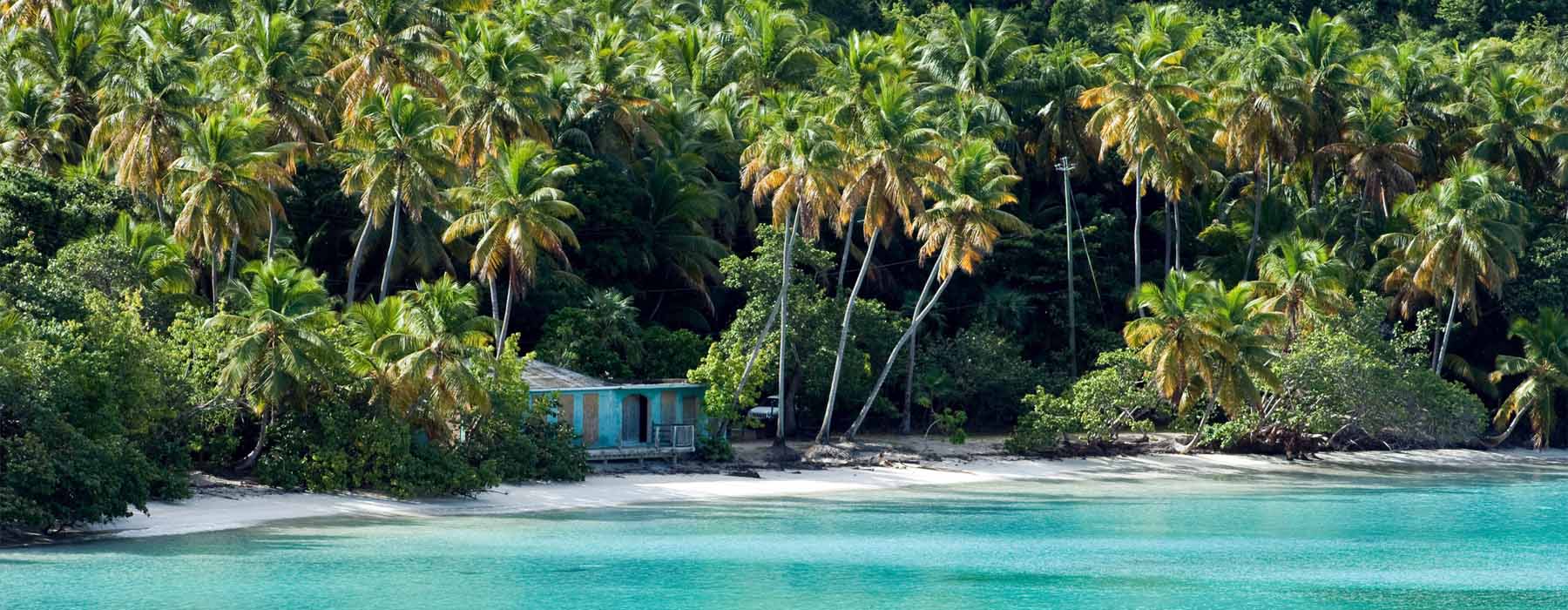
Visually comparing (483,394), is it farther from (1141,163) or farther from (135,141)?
(1141,163)

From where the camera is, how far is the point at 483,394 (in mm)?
30672

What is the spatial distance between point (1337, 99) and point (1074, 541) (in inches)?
978

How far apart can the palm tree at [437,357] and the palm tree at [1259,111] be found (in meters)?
24.7

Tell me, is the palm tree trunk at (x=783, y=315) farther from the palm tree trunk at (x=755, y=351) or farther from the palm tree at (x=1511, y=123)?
the palm tree at (x=1511, y=123)

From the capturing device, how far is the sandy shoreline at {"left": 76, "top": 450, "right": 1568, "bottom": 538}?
2897 cm

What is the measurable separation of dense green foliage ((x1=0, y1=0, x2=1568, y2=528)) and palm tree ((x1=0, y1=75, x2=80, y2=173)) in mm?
94

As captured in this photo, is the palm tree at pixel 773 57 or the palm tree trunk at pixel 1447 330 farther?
the palm tree at pixel 773 57

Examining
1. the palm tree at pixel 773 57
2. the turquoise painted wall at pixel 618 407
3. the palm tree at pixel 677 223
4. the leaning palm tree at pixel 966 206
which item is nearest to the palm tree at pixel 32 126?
the turquoise painted wall at pixel 618 407

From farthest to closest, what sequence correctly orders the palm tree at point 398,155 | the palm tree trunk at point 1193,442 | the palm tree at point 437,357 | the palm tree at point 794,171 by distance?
the palm tree trunk at point 1193,442
the palm tree at point 794,171
the palm tree at point 398,155
the palm tree at point 437,357

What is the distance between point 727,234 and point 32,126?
58.2 ft

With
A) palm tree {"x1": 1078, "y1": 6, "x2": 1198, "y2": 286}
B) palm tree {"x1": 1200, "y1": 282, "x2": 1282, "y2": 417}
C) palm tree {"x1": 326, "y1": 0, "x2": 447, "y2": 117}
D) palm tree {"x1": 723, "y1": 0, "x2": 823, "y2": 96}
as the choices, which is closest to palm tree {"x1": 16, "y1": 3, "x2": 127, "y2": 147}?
palm tree {"x1": 326, "y1": 0, "x2": 447, "y2": 117}

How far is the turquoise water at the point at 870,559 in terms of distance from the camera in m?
23.4

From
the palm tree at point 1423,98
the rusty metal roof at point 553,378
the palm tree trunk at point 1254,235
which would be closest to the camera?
the rusty metal roof at point 553,378

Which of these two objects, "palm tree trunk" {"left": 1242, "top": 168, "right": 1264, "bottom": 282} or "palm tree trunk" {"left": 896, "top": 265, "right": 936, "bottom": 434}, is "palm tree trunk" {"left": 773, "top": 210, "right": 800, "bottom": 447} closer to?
"palm tree trunk" {"left": 896, "top": 265, "right": 936, "bottom": 434}
